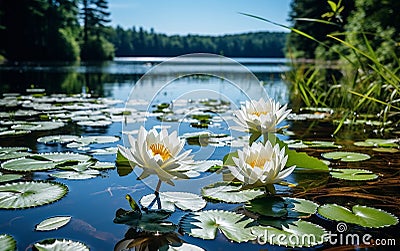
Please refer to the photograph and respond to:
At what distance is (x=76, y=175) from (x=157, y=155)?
44 cm

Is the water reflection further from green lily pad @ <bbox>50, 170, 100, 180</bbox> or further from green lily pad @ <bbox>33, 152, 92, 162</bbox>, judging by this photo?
green lily pad @ <bbox>50, 170, 100, 180</bbox>

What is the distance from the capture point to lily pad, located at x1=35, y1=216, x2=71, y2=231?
767 mm

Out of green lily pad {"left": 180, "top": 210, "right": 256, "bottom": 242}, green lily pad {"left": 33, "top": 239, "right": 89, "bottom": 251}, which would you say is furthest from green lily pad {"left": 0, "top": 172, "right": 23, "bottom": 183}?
green lily pad {"left": 180, "top": 210, "right": 256, "bottom": 242}

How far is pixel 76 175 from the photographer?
1153 mm

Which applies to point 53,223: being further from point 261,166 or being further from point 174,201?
point 261,166

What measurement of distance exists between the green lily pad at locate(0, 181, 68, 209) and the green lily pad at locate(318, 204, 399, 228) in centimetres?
66

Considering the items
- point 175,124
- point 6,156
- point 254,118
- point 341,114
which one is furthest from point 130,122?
→ point 341,114

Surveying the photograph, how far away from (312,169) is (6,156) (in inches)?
42.2

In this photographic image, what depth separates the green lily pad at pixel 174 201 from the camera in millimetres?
886

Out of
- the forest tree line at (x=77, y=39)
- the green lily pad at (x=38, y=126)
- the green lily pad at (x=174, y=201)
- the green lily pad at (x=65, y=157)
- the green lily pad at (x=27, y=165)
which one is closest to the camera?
the green lily pad at (x=174, y=201)

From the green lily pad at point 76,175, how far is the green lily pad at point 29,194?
0.34 feet

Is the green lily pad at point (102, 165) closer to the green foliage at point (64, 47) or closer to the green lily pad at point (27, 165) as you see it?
the green lily pad at point (27, 165)

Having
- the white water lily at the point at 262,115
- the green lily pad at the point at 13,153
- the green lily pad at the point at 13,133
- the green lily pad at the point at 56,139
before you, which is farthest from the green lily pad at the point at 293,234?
the green lily pad at the point at 13,133

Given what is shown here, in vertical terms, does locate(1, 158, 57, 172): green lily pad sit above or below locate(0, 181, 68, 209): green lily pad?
below
